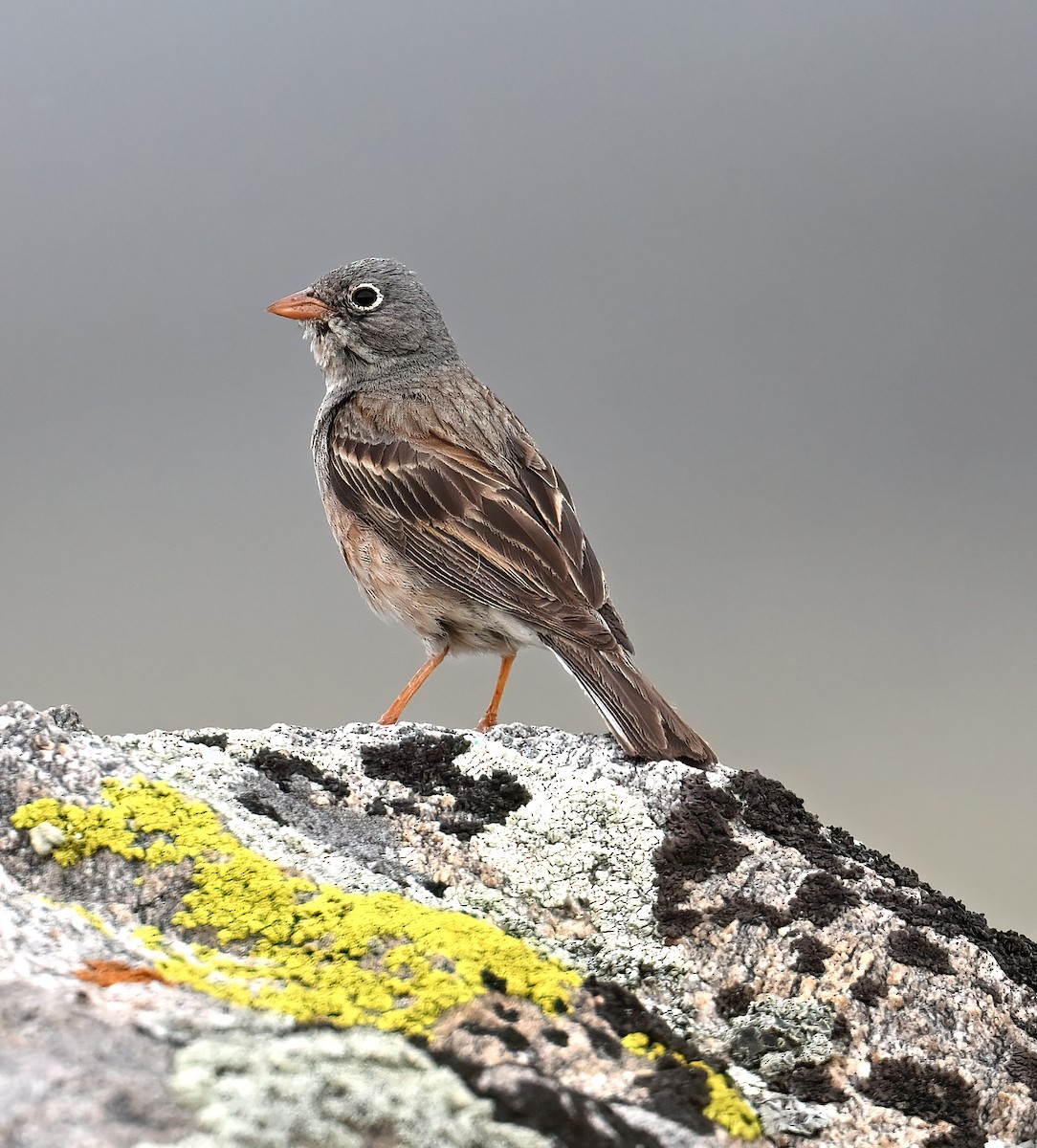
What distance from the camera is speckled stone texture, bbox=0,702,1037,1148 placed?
7.27ft

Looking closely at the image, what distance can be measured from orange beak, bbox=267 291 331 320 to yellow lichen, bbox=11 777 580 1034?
4063 mm

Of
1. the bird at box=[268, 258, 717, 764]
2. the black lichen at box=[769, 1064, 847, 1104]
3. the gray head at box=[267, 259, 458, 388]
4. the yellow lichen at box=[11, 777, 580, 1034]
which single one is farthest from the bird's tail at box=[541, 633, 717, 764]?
the gray head at box=[267, 259, 458, 388]

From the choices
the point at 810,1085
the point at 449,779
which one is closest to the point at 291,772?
the point at 449,779

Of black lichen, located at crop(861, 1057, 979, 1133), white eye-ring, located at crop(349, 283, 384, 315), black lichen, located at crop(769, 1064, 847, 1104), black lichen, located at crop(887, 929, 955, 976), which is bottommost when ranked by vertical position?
black lichen, located at crop(769, 1064, 847, 1104)

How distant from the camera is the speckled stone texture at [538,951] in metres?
2.21

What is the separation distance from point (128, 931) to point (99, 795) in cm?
54

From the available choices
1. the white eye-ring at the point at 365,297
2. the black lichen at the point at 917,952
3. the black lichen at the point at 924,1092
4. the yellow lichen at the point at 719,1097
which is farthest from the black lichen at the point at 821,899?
the white eye-ring at the point at 365,297

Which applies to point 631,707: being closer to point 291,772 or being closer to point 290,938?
point 291,772

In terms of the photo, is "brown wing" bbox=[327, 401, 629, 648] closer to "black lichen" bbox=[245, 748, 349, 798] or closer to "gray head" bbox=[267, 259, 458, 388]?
"gray head" bbox=[267, 259, 458, 388]

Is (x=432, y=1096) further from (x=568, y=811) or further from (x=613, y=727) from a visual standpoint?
(x=613, y=727)

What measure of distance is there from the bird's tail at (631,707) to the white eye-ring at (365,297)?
276 cm

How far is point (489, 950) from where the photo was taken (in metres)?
2.90

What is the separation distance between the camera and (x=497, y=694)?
580 centimetres

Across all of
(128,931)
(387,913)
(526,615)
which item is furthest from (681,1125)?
(526,615)
